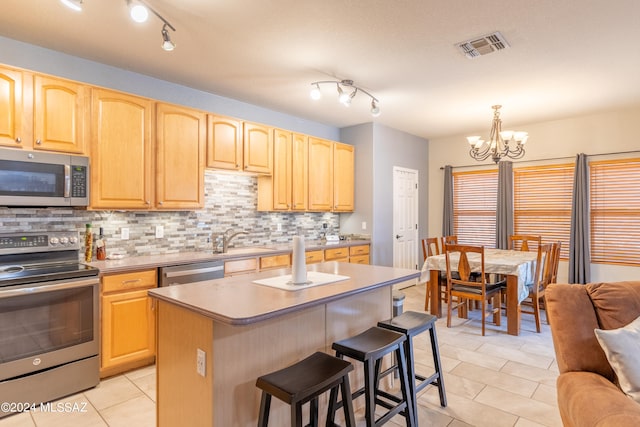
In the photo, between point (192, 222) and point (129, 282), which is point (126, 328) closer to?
point (129, 282)

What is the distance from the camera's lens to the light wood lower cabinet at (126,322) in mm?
2725

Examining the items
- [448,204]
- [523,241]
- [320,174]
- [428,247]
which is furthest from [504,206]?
[320,174]

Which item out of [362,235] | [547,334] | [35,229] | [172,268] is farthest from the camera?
[362,235]

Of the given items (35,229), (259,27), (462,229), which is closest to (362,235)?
(462,229)

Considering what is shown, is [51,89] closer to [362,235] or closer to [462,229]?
[362,235]

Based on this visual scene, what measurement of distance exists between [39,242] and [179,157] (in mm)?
1315

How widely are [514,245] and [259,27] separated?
4939mm

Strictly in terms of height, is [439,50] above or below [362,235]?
above

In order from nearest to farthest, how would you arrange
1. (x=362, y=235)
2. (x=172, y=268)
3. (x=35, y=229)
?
(x=35, y=229), (x=172, y=268), (x=362, y=235)

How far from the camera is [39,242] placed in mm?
2783

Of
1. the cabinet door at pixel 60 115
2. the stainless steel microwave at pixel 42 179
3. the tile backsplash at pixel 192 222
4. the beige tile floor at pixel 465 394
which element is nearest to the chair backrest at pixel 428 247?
the beige tile floor at pixel 465 394

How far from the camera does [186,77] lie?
3.58 metres

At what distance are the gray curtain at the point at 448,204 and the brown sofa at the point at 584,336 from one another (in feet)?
15.3

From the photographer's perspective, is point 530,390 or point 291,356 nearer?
point 291,356
